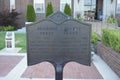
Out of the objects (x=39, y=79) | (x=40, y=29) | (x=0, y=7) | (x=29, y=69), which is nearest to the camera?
(x=40, y=29)

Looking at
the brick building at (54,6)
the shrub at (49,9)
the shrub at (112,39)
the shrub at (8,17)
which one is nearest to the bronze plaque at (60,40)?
the shrub at (112,39)

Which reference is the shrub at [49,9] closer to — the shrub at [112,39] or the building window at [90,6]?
the building window at [90,6]

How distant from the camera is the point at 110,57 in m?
7.92

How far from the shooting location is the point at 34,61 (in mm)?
4555

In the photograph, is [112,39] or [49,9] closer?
[112,39]

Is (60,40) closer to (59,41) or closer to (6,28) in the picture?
(59,41)

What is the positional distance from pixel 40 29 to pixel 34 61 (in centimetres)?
65

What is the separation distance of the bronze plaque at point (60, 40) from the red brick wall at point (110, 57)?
9.29ft

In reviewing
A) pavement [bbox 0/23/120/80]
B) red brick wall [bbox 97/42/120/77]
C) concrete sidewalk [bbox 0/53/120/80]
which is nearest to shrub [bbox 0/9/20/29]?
pavement [bbox 0/23/120/80]

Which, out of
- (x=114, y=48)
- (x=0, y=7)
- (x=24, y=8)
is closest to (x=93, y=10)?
(x=24, y=8)

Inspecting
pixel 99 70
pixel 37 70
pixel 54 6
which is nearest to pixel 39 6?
pixel 54 6

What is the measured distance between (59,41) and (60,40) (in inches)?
1.1

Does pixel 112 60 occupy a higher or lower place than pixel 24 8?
Result: lower

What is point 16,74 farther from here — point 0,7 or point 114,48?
point 0,7
